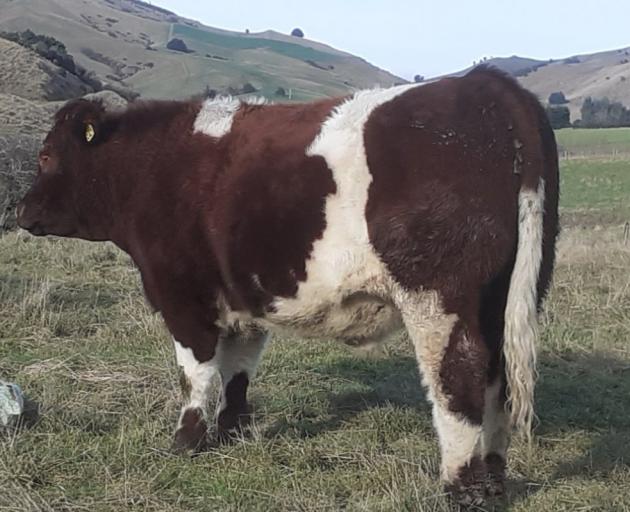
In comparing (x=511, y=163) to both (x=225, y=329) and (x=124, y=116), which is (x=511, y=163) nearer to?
(x=225, y=329)

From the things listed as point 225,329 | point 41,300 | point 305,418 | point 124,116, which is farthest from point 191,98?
point 41,300

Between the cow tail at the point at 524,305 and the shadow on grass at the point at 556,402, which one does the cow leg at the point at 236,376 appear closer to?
the shadow on grass at the point at 556,402

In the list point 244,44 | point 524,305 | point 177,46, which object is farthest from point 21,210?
point 244,44

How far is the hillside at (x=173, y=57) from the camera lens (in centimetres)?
5772

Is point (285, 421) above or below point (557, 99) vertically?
below

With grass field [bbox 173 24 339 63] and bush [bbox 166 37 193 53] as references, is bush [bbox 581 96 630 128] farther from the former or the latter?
bush [bbox 166 37 193 53]

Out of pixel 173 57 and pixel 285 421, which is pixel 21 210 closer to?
pixel 285 421

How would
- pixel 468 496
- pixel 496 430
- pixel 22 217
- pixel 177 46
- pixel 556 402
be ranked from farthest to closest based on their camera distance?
1. pixel 177 46
2. pixel 556 402
3. pixel 22 217
4. pixel 496 430
5. pixel 468 496

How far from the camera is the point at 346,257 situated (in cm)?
436

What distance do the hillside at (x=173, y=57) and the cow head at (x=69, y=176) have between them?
126ft

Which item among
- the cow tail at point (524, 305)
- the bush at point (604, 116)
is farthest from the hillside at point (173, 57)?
the cow tail at point (524, 305)

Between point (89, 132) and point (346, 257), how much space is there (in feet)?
7.10

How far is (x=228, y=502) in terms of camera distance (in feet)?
14.6

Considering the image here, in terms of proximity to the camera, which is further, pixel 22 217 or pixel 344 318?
pixel 22 217
